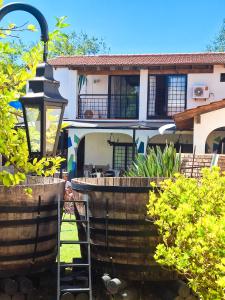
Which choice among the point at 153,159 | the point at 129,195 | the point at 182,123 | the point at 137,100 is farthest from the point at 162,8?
the point at 129,195

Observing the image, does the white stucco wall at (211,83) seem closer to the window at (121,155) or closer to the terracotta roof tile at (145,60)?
the terracotta roof tile at (145,60)

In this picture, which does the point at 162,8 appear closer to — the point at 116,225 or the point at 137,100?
the point at 137,100

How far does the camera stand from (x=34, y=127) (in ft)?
13.4

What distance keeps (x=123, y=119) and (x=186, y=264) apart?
1946 centimetres

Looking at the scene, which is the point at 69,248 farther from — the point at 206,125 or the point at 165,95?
the point at 165,95

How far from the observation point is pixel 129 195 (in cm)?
492

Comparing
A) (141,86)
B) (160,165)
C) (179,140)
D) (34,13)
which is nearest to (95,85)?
(141,86)

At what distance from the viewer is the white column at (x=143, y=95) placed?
21.5 m

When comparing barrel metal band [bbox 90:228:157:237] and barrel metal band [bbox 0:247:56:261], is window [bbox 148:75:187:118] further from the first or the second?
barrel metal band [bbox 0:247:56:261]

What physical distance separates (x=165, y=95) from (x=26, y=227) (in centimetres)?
1834

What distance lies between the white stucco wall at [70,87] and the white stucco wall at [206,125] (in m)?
7.41

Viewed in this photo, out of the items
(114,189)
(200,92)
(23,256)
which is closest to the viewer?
(23,256)

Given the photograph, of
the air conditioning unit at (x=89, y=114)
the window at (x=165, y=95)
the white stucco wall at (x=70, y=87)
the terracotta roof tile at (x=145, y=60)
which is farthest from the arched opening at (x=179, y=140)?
the white stucco wall at (x=70, y=87)

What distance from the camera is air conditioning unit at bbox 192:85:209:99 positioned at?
20.5 meters
